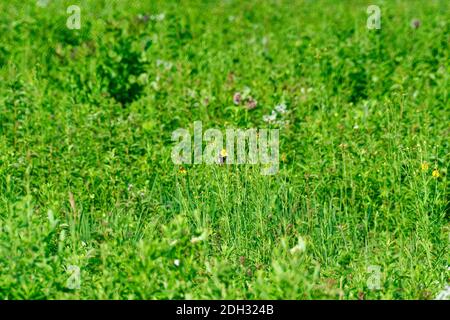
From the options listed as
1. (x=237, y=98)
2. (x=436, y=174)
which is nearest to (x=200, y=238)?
(x=436, y=174)

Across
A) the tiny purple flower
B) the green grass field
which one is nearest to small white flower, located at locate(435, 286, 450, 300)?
the green grass field

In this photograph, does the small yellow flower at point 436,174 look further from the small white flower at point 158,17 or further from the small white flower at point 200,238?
the small white flower at point 158,17

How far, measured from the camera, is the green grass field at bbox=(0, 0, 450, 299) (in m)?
3.90

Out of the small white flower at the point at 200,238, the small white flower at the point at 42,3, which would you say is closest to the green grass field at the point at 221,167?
the small white flower at the point at 200,238

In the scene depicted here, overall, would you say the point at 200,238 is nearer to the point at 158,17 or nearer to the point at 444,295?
the point at 444,295

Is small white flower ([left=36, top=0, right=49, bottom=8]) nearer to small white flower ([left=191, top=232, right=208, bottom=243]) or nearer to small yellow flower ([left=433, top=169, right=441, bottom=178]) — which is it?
small yellow flower ([left=433, top=169, right=441, bottom=178])

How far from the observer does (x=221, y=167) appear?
17.2 ft

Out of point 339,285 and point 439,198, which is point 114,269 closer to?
point 339,285

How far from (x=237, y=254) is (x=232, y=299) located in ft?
3.12

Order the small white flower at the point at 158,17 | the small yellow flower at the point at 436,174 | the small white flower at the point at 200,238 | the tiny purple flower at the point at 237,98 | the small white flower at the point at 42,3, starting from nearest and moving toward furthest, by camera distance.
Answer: the small white flower at the point at 200,238 → the small yellow flower at the point at 436,174 → the tiny purple flower at the point at 237,98 → the small white flower at the point at 158,17 → the small white flower at the point at 42,3

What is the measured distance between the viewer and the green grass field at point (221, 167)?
390cm

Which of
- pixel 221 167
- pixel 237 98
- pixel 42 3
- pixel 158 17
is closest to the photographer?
pixel 221 167

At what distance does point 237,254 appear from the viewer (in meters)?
4.72
